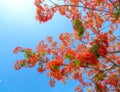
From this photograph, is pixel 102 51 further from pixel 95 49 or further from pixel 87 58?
pixel 87 58

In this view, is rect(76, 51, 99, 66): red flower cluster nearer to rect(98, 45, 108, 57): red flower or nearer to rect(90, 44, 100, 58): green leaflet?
rect(90, 44, 100, 58): green leaflet

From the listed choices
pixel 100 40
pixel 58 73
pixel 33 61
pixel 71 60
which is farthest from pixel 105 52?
pixel 33 61

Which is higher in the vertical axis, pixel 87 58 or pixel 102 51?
pixel 102 51

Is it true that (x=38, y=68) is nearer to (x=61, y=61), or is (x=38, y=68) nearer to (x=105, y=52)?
(x=61, y=61)

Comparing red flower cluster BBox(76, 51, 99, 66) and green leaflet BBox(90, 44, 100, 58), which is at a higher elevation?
green leaflet BBox(90, 44, 100, 58)

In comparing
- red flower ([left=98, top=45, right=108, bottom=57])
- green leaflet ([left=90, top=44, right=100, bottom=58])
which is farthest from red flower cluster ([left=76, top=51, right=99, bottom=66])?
red flower ([left=98, top=45, right=108, bottom=57])

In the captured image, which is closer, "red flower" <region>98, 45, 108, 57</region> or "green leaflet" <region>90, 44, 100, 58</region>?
"green leaflet" <region>90, 44, 100, 58</region>

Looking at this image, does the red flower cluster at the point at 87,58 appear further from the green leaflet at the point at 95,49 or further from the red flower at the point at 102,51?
the red flower at the point at 102,51

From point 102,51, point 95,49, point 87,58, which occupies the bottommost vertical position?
point 87,58

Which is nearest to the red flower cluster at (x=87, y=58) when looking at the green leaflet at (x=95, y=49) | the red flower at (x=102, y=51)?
the green leaflet at (x=95, y=49)

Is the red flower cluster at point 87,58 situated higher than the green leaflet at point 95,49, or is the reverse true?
the green leaflet at point 95,49

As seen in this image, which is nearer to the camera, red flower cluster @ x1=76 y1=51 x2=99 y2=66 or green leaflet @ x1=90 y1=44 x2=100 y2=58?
green leaflet @ x1=90 y1=44 x2=100 y2=58

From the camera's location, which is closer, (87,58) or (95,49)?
(95,49)

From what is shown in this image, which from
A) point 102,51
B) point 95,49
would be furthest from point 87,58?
point 102,51
